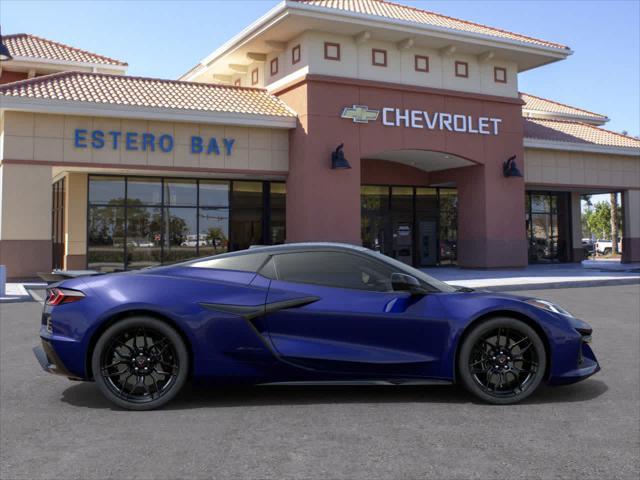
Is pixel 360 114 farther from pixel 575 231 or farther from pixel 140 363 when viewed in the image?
pixel 140 363

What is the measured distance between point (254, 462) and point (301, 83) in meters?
18.7

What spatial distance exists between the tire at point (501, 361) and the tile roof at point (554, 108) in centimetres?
3050

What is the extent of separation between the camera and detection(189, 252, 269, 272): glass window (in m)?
5.05

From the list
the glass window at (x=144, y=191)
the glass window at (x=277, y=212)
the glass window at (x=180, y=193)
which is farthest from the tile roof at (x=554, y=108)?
the glass window at (x=144, y=191)

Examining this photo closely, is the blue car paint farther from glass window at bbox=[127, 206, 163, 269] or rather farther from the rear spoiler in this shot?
glass window at bbox=[127, 206, 163, 269]

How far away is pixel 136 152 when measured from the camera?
1964 centimetres

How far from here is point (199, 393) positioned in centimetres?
529

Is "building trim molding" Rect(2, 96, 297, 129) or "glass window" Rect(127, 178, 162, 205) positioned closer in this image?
"building trim molding" Rect(2, 96, 297, 129)

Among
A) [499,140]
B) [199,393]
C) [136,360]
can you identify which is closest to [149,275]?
[136,360]

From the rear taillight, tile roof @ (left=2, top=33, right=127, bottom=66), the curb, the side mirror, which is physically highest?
tile roof @ (left=2, top=33, right=127, bottom=66)

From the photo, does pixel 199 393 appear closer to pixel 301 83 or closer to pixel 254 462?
pixel 254 462

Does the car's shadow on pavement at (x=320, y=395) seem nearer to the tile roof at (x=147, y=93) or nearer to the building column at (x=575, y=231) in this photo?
the tile roof at (x=147, y=93)

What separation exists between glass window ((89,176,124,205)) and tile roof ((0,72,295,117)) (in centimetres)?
319

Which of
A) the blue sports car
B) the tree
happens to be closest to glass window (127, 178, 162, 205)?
the blue sports car
